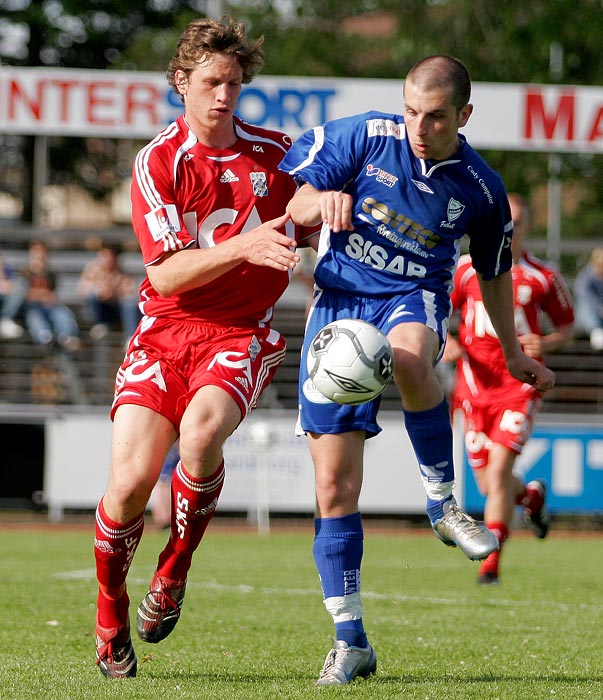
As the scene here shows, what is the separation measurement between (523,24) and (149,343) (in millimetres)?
24388

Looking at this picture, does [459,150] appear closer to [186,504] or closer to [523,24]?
[186,504]

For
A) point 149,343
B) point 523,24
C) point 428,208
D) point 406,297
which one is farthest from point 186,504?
point 523,24

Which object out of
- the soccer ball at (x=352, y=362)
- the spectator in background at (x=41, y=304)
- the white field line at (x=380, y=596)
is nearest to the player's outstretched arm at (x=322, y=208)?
the soccer ball at (x=352, y=362)

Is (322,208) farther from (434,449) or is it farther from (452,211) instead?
(434,449)

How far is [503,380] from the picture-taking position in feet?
31.4

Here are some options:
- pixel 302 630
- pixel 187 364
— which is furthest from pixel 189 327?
pixel 302 630

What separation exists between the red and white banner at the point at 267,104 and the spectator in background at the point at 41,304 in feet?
6.31

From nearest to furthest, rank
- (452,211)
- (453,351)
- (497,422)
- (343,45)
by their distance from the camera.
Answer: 1. (452,211)
2. (453,351)
3. (497,422)
4. (343,45)

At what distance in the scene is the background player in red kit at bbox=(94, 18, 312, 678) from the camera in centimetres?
513

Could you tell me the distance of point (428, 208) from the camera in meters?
5.20

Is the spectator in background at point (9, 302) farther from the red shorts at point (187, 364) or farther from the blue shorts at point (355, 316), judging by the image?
the blue shorts at point (355, 316)

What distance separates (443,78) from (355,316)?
106 cm

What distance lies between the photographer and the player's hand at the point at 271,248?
467 centimetres

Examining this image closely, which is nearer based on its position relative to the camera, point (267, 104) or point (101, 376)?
point (267, 104)
